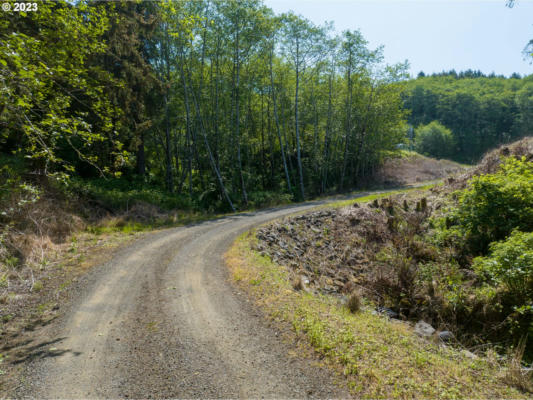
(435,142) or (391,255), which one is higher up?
(435,142)

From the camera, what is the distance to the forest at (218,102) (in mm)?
14276

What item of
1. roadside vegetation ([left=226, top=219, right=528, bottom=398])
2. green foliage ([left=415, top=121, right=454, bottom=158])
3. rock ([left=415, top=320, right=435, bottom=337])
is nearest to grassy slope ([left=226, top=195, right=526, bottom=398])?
roadside vegetation ([left=226, top=219, right=528, bottom=398])

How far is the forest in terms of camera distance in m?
14.3

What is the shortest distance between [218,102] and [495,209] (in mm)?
22296

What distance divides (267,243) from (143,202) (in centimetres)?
944

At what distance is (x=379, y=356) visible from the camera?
431 cm

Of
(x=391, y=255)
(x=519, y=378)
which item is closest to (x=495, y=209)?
(x=391, y=255)

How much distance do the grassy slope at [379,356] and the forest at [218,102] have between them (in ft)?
18.0

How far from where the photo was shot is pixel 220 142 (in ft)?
81.4

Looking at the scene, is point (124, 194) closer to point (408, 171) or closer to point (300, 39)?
point (300, 39)

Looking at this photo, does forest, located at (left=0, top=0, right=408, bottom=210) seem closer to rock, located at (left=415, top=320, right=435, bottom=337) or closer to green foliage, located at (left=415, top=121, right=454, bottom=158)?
rock, located at (left=415, top=320, right=435, bottom=337)

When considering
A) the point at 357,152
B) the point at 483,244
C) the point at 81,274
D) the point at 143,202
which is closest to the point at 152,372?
the point at 81,274

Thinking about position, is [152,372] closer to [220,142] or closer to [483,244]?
[483,244]

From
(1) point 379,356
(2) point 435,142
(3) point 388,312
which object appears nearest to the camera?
(1) point 379,356
